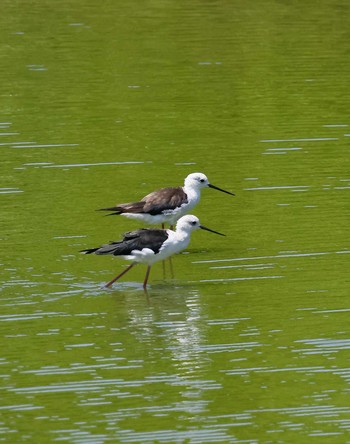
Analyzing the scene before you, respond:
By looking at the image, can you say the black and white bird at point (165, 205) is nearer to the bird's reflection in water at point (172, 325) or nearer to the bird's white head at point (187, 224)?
the bird's white head at point (187, 224)

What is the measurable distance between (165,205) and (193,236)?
1.18 m

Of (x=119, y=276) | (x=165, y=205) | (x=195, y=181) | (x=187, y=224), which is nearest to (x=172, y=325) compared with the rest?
(x=119, y=276)

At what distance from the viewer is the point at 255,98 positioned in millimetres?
24922

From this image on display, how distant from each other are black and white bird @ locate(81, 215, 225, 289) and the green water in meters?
0.33

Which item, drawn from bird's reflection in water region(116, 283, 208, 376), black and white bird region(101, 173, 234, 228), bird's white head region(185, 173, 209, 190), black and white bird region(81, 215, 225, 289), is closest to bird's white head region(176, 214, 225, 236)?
black and white bird region(81, 215, 225, 289)

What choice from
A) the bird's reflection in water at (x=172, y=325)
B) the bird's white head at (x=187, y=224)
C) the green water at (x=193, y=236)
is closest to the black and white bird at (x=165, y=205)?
the green water at (x=193, y=236)

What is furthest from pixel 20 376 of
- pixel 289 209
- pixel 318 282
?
pixel 289 209

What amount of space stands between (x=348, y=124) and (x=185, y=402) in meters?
11.4

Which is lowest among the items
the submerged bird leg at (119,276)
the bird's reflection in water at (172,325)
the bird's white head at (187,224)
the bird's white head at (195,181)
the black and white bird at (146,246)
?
the bird's reflection in water at (172,325)

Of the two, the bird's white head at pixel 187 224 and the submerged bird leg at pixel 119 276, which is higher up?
the bird's white head at pixel 187 224

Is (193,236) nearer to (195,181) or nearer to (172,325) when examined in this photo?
(195,181)

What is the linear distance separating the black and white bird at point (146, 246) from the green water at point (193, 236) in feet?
1.08

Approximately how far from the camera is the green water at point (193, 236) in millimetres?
12203

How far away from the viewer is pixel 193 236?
18.2m
